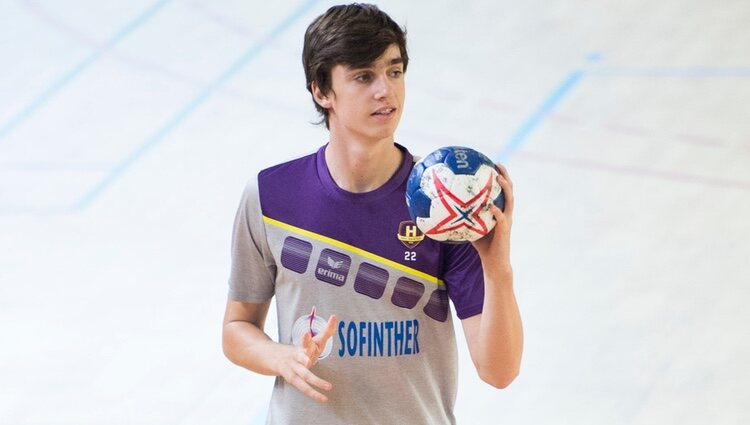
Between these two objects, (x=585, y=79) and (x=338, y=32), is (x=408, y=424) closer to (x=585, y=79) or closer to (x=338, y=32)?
(x=338, y=32)

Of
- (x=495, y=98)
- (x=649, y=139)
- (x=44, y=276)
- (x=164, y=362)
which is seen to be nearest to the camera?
(x=164, y=362)

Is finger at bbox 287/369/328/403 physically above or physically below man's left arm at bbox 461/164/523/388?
below

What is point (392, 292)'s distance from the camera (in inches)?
108

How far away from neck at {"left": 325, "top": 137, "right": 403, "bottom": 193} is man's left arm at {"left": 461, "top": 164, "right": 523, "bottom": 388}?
1.21 feet

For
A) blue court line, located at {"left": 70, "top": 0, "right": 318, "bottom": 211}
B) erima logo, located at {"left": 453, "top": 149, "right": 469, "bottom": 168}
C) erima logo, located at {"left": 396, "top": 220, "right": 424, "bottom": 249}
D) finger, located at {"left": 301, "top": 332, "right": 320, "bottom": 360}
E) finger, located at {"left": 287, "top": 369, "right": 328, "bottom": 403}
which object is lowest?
finger, located at {"left": 287, "top": 369, "right": 328, "bottom": 403}

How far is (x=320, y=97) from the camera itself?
9.44 ft

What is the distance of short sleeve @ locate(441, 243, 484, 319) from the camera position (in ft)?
8.78

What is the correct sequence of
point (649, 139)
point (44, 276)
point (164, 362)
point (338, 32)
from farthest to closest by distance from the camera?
point (649, 139) → point (44, 276) → point (164, 362) → point (338, 32)

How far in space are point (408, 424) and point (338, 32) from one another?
0.97 metres

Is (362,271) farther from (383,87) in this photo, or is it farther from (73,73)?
(73,73)

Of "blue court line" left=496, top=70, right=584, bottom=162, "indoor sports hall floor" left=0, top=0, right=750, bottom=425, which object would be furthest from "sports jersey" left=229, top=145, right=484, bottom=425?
"blue court line" left=496, top=70, right=584, bottom=162

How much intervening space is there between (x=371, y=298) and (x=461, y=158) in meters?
0.44

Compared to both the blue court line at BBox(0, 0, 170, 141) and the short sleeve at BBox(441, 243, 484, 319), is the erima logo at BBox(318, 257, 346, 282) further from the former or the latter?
the blue court line at BBox(0, 0, 170, 141)

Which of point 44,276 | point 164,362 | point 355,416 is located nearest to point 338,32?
point 355,416
